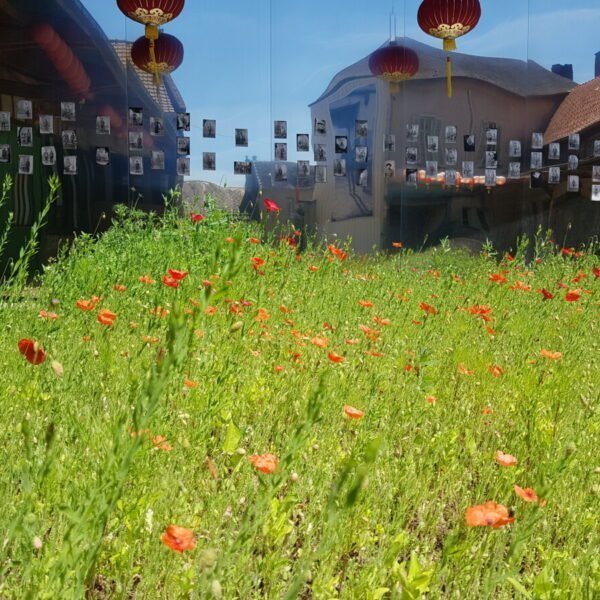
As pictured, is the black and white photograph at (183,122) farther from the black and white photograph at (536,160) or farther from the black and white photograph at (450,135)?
the black and white photograph at (536,160)

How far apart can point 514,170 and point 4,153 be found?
545cm

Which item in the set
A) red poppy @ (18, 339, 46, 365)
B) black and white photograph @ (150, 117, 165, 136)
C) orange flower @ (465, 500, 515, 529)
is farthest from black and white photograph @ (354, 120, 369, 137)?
orange flower @ (465, 500, 515, 529)

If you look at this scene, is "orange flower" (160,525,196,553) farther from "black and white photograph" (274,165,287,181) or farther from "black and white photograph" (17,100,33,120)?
"black and white photograph" (274,165,287,181)

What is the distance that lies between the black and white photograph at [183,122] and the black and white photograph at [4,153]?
5.46ft

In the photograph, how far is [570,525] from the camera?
1799mm

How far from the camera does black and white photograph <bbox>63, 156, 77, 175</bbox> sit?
7871 millimetres

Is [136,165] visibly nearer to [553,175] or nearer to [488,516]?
[553,175]

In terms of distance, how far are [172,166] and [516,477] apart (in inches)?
267

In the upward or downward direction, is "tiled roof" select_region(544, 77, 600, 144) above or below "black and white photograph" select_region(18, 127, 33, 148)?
above

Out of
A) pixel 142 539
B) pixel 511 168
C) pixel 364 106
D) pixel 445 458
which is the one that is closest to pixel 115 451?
pixel 142 539

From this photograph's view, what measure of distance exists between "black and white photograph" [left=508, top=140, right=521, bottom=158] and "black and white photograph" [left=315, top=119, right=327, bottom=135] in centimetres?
216

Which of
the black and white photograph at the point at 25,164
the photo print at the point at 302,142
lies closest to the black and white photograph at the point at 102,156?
the black and white photograph at the point at 25,164

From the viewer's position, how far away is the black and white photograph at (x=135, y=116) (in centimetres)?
804

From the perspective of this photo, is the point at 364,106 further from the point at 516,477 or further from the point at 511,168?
the point at 516,477
